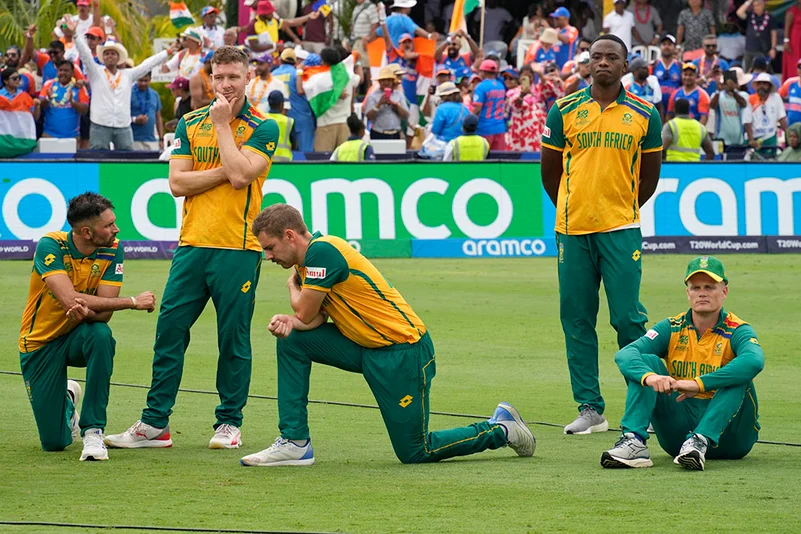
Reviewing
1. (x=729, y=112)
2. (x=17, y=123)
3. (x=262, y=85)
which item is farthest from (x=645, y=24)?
(x=17, y=123)

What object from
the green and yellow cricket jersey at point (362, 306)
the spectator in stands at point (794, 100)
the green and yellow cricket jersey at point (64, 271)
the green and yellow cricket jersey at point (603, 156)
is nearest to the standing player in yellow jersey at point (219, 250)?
the green and yellow cricket jersey at point (64, 271)

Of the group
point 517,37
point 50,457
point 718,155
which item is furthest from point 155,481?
point 517,37

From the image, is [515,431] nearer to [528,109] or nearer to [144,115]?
[144,115]

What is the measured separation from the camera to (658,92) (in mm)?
23734

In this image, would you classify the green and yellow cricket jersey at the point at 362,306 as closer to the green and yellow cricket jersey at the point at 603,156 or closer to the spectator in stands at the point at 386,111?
the green and yellow cricket jersey at the point at 603,156

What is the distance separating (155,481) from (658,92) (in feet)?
59.9

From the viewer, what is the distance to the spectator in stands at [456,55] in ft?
84.8

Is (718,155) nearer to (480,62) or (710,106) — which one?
(710,106)

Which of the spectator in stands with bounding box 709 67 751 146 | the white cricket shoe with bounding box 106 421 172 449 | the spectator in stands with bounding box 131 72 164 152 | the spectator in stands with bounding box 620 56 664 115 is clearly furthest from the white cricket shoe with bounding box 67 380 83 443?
the spectator in stands with bounding box 709 67 751 146

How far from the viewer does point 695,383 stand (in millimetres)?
7141

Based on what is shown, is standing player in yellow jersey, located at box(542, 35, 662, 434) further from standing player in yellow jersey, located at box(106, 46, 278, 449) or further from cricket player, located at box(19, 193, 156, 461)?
cricket player, located at box(19, 193, 156, 461)

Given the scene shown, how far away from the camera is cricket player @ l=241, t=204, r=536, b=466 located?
24.3ft

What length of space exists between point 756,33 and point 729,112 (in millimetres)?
5489

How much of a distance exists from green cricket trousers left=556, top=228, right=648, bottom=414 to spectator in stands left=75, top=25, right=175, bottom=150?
14345mm
